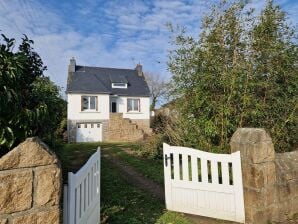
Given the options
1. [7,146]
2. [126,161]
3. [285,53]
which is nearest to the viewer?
[7,146]

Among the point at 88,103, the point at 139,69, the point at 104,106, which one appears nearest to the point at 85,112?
the point at 88,103

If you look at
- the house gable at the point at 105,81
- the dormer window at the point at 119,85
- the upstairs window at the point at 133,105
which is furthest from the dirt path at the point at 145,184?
the dormer window at the point at 119,85

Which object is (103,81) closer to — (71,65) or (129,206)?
(71,65)

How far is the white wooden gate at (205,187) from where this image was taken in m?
4.45

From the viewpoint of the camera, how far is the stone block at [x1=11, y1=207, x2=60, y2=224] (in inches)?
80.4

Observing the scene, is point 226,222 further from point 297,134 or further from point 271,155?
point 297,134

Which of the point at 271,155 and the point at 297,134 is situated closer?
the point at 271,155

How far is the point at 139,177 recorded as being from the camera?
8.38m

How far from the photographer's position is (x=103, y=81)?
91.8 ft

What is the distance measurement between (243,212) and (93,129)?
22.1 metres

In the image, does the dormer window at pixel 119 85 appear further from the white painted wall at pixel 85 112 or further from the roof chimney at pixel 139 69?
the roof chimney at pixel 139 69

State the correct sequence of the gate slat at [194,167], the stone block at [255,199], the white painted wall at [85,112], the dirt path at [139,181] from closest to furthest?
the stone block at [255,199], the gate slat at [194,167], the dirt path at [139,181], the white painted wall at [85,112]

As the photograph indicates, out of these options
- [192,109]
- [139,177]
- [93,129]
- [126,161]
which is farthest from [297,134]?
[93,129]

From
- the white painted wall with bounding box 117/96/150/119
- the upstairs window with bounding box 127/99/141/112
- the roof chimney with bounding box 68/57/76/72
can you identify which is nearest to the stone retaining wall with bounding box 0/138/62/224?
the white painted wall with bounding box 117/96/150/119
